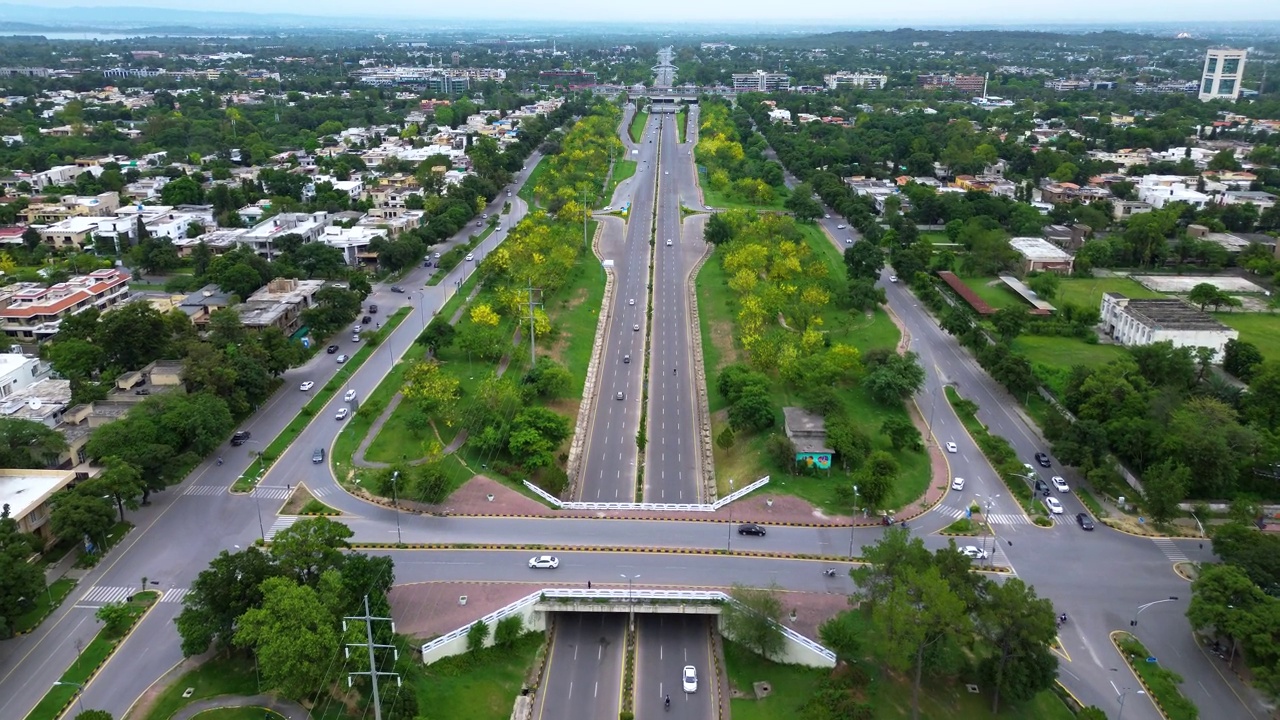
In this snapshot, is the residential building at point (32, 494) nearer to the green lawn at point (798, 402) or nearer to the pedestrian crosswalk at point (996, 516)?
the green lawn at point (798, 402)

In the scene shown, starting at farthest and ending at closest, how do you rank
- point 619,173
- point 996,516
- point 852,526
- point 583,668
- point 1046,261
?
point 619,173 < point 1046,261 < point 996,516 < point 852,526 < point 583,668

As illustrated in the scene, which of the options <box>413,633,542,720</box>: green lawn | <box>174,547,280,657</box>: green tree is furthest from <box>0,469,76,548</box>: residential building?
<box>413,633,542,720</box>: green lawn

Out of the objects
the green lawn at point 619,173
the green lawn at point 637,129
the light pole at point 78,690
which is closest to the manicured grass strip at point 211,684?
the light pole at point 78,690

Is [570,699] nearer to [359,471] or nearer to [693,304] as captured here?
[359,471]

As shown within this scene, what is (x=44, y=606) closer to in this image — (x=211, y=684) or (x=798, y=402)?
(x=211, y=684)

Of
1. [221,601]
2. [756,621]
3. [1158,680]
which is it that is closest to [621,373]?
[756,621]

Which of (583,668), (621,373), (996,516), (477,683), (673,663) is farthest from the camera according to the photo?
(621,373)
